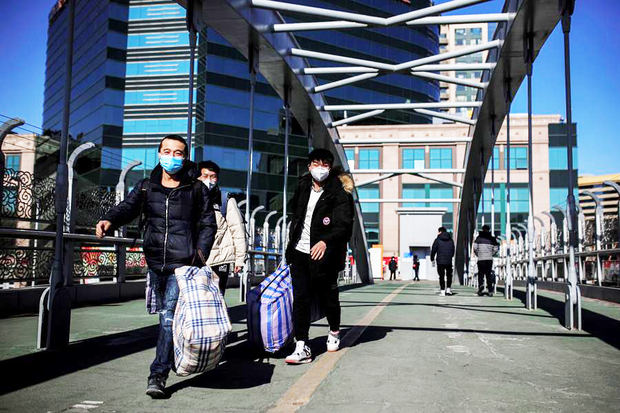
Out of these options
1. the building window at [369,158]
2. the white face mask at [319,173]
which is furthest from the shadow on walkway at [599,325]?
the building window at [369,158]

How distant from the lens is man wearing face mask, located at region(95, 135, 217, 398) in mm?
3750

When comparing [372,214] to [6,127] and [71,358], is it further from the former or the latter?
[71,358]

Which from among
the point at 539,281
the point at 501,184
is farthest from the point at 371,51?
the point at 539,281

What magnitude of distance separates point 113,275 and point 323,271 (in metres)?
7.16

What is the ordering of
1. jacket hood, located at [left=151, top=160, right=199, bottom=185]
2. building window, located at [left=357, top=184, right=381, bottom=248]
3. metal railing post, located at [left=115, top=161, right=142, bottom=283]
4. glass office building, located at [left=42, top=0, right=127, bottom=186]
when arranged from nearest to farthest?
jacket hood, located at [left=151, top=160, right=199, bottom=185] → metal railing post, located at [left=115, top=161, right=142, bottom=283] → glass office building, located at [left=42, top=0, right=127, bottom=186] → building window, located at [left=357, top=184, right=381, bottom=248]

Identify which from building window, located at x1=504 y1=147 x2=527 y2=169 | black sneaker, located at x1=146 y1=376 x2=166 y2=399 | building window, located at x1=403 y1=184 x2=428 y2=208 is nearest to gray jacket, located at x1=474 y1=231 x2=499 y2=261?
black sneaker, located at x1=146 y1=376 x2=166 y2=399

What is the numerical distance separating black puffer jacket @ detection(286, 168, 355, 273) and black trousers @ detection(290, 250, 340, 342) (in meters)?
0.07

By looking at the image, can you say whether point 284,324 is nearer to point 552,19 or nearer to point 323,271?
point 323,271

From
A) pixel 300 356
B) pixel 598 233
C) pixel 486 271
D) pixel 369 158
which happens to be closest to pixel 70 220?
pixel 300 356

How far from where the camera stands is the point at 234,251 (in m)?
5.84

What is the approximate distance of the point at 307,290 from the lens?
493cm

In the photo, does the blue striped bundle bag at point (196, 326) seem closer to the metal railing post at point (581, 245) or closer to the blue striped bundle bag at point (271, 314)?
the blue striped bundle bag at point (271, 314)

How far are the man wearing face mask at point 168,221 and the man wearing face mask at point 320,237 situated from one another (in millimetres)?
1179

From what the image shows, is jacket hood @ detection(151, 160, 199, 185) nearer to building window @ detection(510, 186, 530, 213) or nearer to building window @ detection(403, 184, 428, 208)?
building window @ detection(403, 184, 428, 208)
